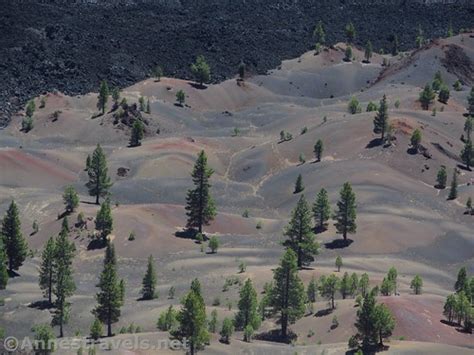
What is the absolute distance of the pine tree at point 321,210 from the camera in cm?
13300

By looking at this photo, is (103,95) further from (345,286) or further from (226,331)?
(226,331)

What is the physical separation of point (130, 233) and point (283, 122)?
223 feet

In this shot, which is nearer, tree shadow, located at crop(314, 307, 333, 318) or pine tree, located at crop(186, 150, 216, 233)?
tree shadow, located at crop(314, 307, 333, 318)

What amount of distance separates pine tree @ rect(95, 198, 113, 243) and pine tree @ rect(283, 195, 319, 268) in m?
23.2

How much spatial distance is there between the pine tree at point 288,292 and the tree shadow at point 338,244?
32436 millimetres

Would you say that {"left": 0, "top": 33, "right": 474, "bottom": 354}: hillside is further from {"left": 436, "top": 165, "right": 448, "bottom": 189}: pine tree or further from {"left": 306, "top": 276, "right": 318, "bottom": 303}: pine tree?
{"left": 306, "top": 276, "right": 318, "bottom": 303}: pine tree

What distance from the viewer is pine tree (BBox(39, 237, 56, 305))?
99.4 metres

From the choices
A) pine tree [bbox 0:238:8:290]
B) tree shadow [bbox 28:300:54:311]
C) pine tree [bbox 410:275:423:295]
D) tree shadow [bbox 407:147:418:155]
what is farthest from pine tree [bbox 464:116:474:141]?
pine tree [bbox 0:238:8:290]

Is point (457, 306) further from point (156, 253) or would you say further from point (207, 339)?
point (156, 253)

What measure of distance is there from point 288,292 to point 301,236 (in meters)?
23.3

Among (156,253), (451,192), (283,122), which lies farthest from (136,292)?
(283,122)

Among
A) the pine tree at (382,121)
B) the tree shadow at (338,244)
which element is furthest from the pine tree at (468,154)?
the tree shadow at (338,244)

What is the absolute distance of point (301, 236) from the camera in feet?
393

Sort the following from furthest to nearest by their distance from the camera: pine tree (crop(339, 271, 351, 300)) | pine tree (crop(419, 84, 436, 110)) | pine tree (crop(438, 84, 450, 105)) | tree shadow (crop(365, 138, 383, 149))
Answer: pine tree (crop(438, 84, 450, 105)) → pine tree (crop(419, 84, 436, 110)) → tree shadow (crop(365, 138, 383, 149)) → pine tree (crop(339, 271, 351, 300))
